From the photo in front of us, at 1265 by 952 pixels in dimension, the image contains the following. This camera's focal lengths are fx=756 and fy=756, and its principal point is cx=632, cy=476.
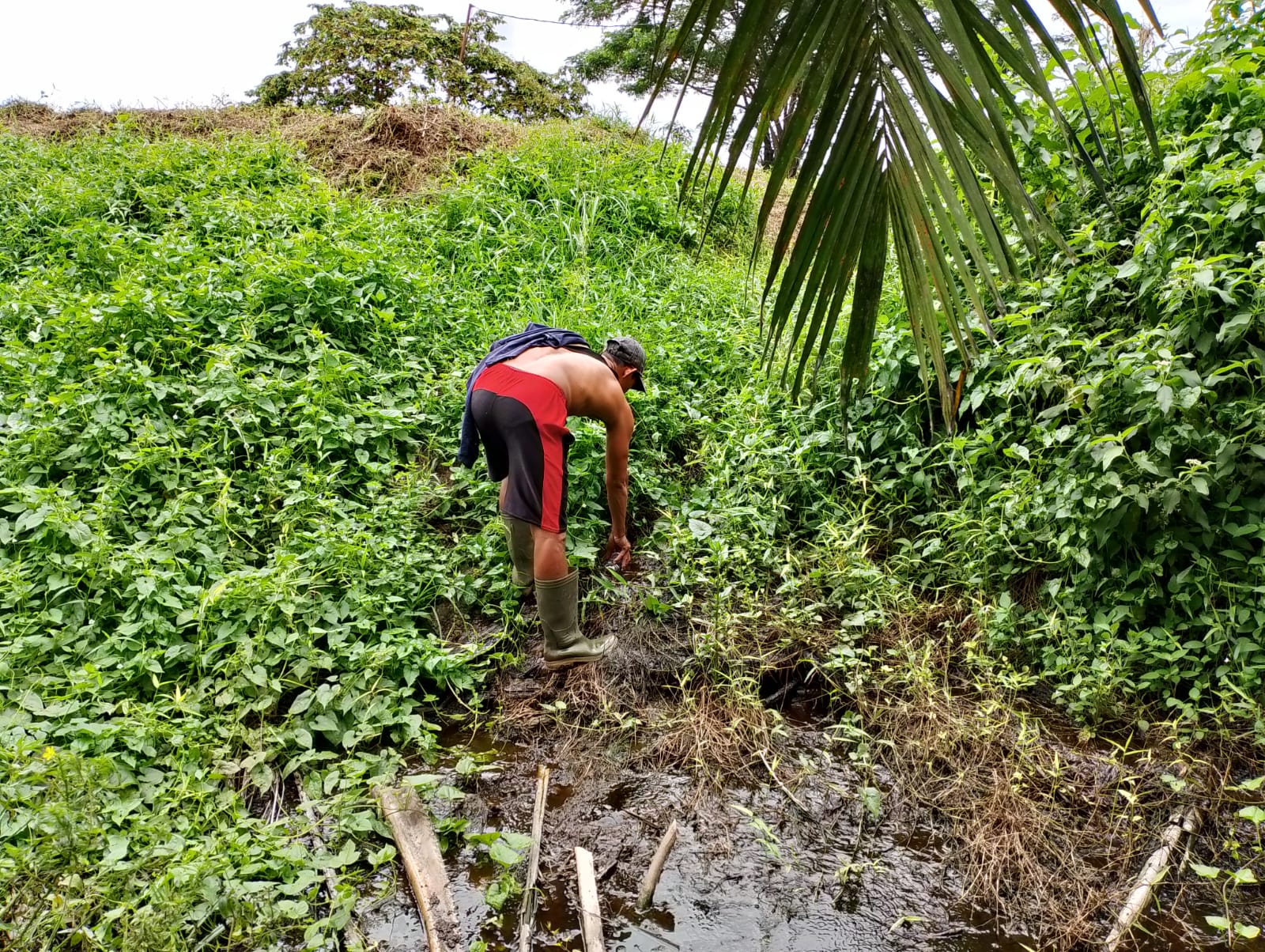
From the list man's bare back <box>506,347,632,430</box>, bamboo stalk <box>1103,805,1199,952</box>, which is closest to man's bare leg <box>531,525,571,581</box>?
man's bare back <box>506,347,632,430</box>

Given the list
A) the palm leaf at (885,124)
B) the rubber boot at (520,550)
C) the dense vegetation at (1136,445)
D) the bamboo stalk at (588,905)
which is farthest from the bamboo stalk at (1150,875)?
the rubber boot at (520,550)

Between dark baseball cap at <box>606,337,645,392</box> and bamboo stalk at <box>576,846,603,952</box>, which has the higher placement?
dark baseball cap at <box>606,337,645,392</box>

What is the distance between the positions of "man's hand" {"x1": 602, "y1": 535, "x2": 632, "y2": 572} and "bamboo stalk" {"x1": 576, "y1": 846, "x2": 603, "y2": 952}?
1.68 meters

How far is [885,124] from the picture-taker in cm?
127

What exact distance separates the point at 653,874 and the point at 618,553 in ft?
5.95

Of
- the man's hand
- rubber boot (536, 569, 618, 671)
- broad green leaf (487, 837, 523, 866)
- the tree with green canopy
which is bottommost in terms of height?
broad green leaf (487, 837, 523, 866)

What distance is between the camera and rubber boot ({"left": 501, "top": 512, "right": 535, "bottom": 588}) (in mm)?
3703

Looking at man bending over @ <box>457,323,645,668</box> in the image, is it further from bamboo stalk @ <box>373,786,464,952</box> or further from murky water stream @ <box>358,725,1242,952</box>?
bamboo stalk @ <box>373,786,464,952</box>

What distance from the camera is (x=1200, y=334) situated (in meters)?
2.88

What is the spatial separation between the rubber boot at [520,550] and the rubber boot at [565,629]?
375 mm

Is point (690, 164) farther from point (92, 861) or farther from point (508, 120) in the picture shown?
point (508, 120)

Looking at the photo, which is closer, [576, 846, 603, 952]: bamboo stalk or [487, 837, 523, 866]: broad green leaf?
[576, 846, 603, 952]: bamboo stalk

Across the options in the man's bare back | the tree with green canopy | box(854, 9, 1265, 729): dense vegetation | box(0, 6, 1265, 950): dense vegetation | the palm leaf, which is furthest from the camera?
the tree with green canopy

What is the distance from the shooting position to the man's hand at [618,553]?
3.92m
